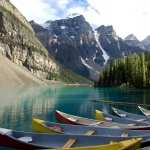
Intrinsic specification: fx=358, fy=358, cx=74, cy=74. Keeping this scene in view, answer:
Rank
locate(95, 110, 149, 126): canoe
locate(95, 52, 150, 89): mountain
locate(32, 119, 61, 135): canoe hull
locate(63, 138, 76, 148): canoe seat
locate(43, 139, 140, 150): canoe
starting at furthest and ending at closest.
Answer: locate(95, 52, 150, 89): mountain
locate(95, 110, 149, 126): canoe
locate(32, 119, 61, 135): canoe hull
locate(63, 138, 76, 148): canoe seat
locate(43, 139, 140, 150): canoe

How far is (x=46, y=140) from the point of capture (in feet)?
97.1

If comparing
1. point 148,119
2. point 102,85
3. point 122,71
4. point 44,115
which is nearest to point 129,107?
point 44,115

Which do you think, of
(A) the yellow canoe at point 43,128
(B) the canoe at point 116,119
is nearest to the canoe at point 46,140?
(A) the yellow canoe at point 43,128

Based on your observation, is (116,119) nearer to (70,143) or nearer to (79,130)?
(79,130)

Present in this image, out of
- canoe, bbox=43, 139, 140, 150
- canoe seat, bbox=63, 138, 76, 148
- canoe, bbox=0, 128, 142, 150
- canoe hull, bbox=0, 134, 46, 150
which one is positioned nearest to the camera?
canoe, bbox=43, 139, 140, 150

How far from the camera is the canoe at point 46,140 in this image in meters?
28.3

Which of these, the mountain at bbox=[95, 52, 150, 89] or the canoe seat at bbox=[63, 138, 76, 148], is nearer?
the canoe seat at bbox=[63, 138, 76, 148]

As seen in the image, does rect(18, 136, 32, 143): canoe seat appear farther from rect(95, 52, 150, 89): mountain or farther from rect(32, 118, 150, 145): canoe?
rect(95, 52, 150, 89): mountain

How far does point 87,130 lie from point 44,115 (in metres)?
31.2

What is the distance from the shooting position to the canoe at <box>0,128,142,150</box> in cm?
2827

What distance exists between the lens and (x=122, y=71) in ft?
574

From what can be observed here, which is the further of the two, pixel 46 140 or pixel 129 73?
pixel 129 73

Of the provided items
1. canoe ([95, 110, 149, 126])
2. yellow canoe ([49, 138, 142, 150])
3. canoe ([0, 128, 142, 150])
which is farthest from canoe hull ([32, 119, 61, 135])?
canoe ([95, 110, 149, 126])

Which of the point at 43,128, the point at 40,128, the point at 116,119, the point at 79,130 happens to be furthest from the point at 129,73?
the point at 43,128
